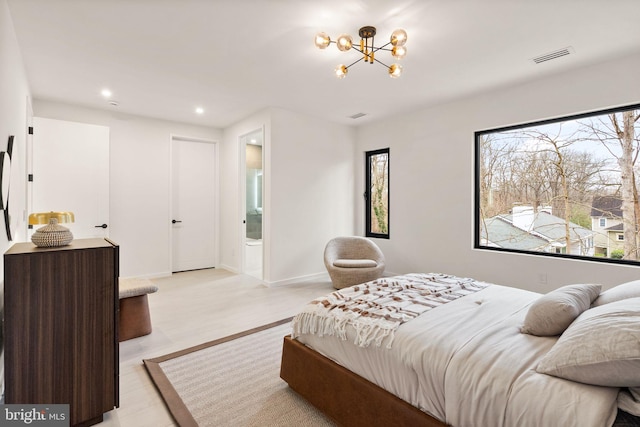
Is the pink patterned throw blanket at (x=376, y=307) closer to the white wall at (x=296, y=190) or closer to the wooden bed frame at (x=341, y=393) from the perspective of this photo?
the wooden bed frame at (x=341, y=393)

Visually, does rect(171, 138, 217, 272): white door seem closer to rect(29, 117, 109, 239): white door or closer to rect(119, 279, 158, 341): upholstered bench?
rect(29, 117, 109, 239): white door

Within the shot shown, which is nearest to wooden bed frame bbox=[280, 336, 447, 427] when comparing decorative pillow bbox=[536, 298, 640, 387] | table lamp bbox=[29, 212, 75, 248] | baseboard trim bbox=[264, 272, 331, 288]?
decorative pillow bbox=[536, 298, 640, 387]

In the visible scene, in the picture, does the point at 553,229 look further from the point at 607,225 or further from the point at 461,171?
the point at 461,171

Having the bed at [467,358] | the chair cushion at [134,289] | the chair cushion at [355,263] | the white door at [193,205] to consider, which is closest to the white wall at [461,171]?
the chair cushion at [355,263]

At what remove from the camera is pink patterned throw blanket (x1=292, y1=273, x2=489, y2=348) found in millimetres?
1641

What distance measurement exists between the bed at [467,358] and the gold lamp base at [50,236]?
1.47m

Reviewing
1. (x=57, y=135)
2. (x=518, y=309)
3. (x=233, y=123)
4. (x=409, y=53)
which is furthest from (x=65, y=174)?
(x=518, y=309)

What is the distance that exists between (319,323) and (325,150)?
376 cm

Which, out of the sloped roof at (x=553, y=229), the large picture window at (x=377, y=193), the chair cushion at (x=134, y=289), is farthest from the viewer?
the large picture window at (x=377, y=193)

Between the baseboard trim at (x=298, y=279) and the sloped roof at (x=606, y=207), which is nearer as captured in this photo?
the sloped roof at (x=606, y=207)

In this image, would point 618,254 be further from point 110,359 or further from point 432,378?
point 110,359

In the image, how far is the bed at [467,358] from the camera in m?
1.04

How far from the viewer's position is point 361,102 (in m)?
4.36

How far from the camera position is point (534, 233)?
3766 millimetres
